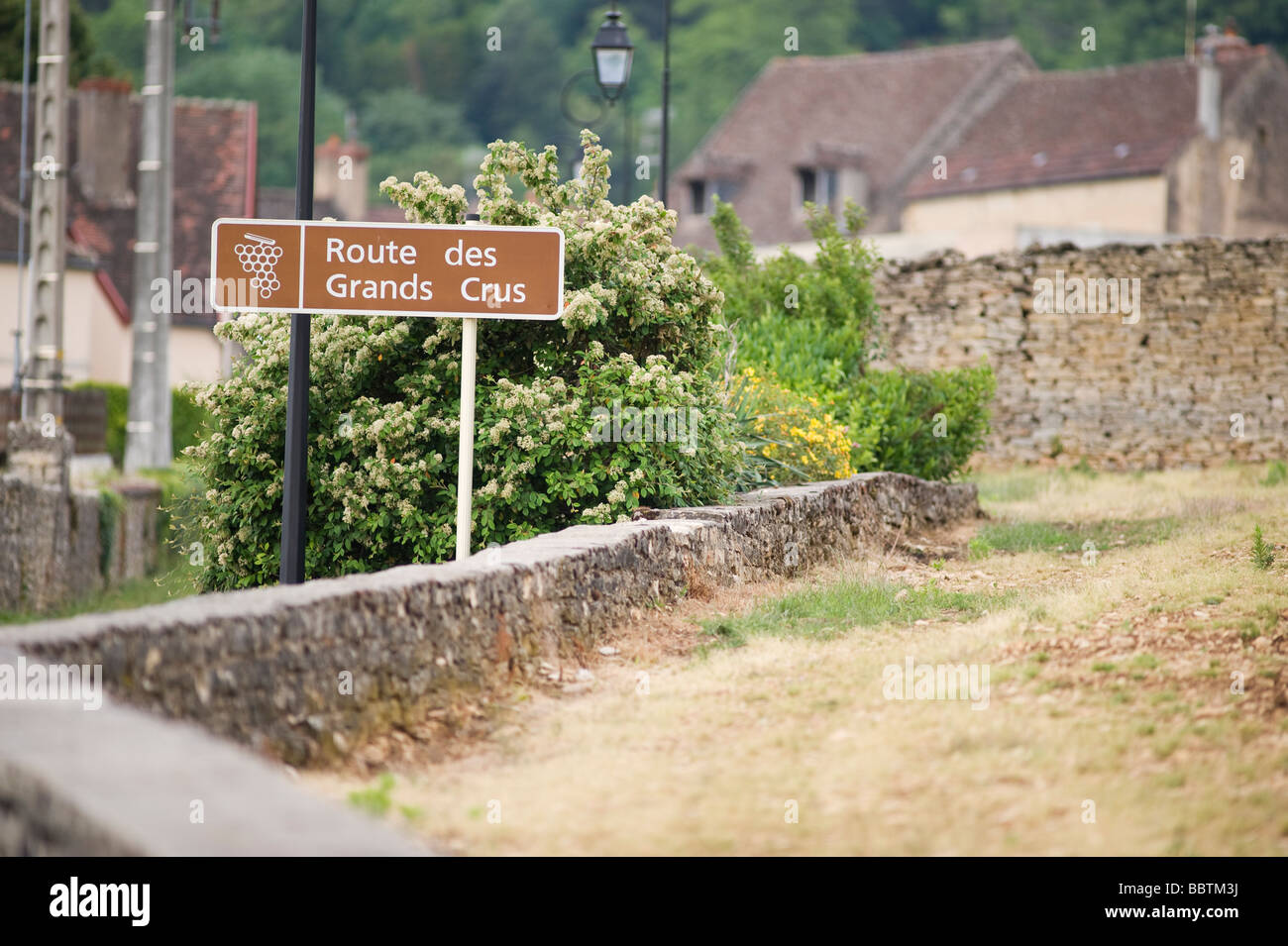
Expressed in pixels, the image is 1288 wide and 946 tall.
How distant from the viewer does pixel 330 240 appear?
23.3 feet

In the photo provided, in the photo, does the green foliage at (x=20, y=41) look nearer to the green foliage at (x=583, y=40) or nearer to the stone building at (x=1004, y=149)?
the green foliage at (x=583, y=40)

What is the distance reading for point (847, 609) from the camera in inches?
299

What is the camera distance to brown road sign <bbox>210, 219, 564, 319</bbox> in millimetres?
7082

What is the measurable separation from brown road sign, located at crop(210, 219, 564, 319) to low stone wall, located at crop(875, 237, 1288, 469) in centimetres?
1192

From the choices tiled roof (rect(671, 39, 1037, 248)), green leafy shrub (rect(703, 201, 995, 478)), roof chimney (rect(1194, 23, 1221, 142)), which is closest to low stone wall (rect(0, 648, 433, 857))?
green leafy shrub (rect(703, 201, 995, 478))

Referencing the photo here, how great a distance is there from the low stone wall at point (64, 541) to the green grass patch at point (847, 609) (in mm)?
11088

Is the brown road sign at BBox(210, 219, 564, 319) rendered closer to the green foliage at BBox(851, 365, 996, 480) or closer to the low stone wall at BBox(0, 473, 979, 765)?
the low stone wall at BBox(0, 473, 979, 765)

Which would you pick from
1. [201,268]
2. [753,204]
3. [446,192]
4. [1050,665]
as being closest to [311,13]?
[446,192]

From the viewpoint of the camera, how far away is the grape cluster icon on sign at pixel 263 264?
7.08 metres

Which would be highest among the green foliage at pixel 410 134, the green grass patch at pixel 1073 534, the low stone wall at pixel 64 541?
the green foliage at pixel 410 134

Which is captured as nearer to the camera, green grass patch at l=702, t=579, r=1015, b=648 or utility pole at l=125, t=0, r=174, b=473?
green grass patch at l=702, t=579, r=1015, b=648

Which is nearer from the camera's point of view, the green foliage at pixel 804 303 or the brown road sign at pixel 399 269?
the brown road sign at pixel 399 269

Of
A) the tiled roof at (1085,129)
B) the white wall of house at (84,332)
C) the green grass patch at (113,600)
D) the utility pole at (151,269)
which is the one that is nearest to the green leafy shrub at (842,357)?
the green grass patch at (113,600)

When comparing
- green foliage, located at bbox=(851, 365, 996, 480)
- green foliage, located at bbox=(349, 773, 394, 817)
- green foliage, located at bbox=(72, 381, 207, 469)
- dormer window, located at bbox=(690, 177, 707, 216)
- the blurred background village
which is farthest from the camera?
dormer window, located at bbox=(690, 177, 707, 216)
